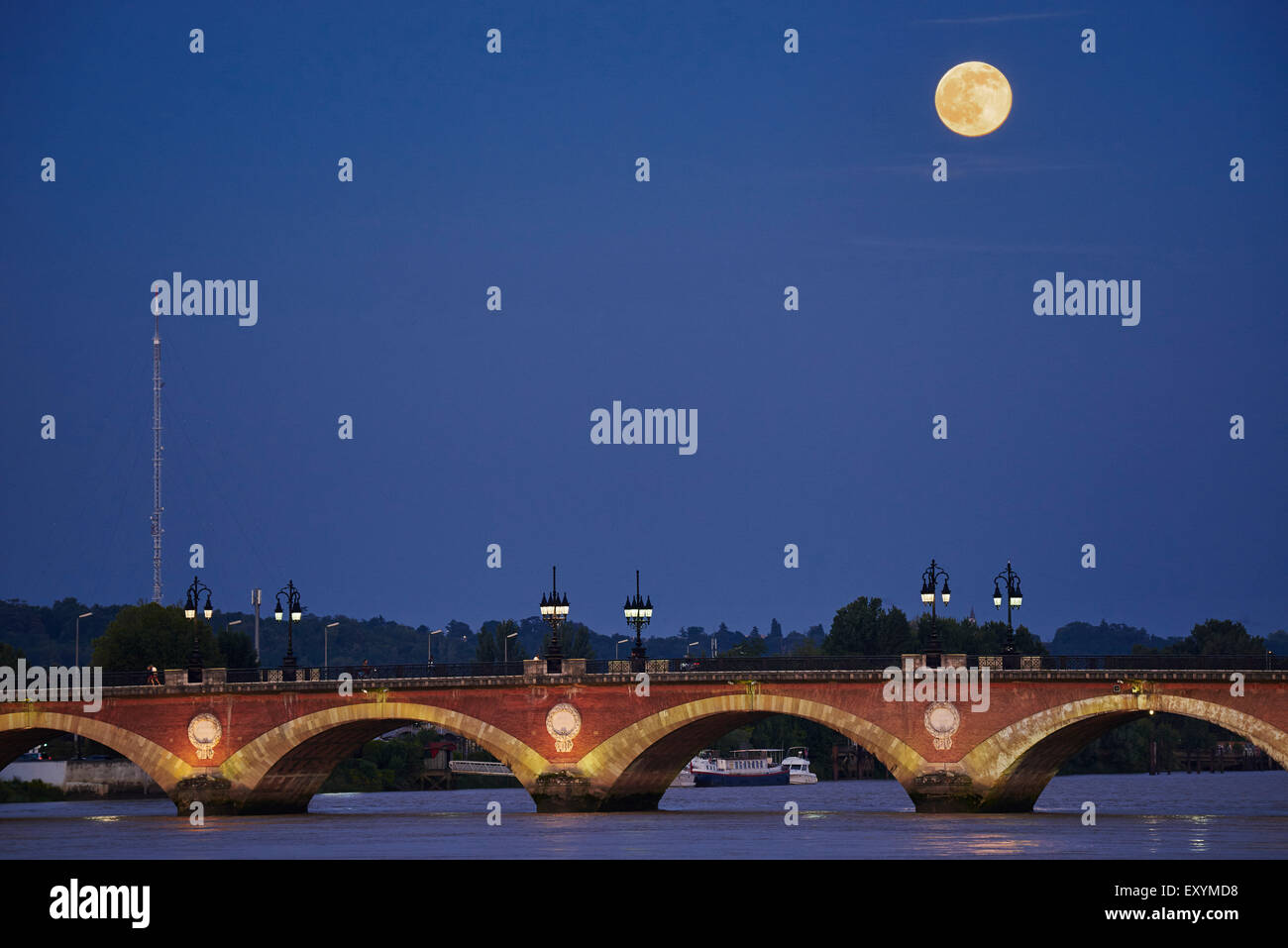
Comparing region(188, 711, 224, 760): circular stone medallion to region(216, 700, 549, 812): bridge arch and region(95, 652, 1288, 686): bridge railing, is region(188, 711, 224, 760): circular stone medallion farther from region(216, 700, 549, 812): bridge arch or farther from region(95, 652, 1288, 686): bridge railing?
region(95, 652, 1288, 686): bridge railing

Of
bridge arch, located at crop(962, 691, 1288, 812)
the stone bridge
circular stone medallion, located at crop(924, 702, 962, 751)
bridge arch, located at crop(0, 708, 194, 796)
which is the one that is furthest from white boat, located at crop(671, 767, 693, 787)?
circular stone medallion, located at crop(924, 702, 962, 751)

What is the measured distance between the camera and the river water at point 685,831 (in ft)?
155

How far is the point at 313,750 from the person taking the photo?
73.8 meters

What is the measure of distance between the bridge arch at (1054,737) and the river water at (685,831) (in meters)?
1.21

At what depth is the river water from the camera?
4709cm

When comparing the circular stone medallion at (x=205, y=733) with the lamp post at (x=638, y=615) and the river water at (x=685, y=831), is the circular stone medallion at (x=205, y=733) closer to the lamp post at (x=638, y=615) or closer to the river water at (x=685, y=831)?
the river water at (x=685, y=831)

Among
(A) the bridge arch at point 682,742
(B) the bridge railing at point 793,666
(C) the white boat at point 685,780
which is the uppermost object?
(B) the bridge railing at point 793,666

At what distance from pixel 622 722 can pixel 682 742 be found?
4.15 metres

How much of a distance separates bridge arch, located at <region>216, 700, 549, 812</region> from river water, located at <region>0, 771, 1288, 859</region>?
1.40 metres

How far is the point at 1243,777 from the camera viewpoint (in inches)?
4680

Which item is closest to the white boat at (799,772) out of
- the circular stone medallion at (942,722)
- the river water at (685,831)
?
the river water at (685,831)
